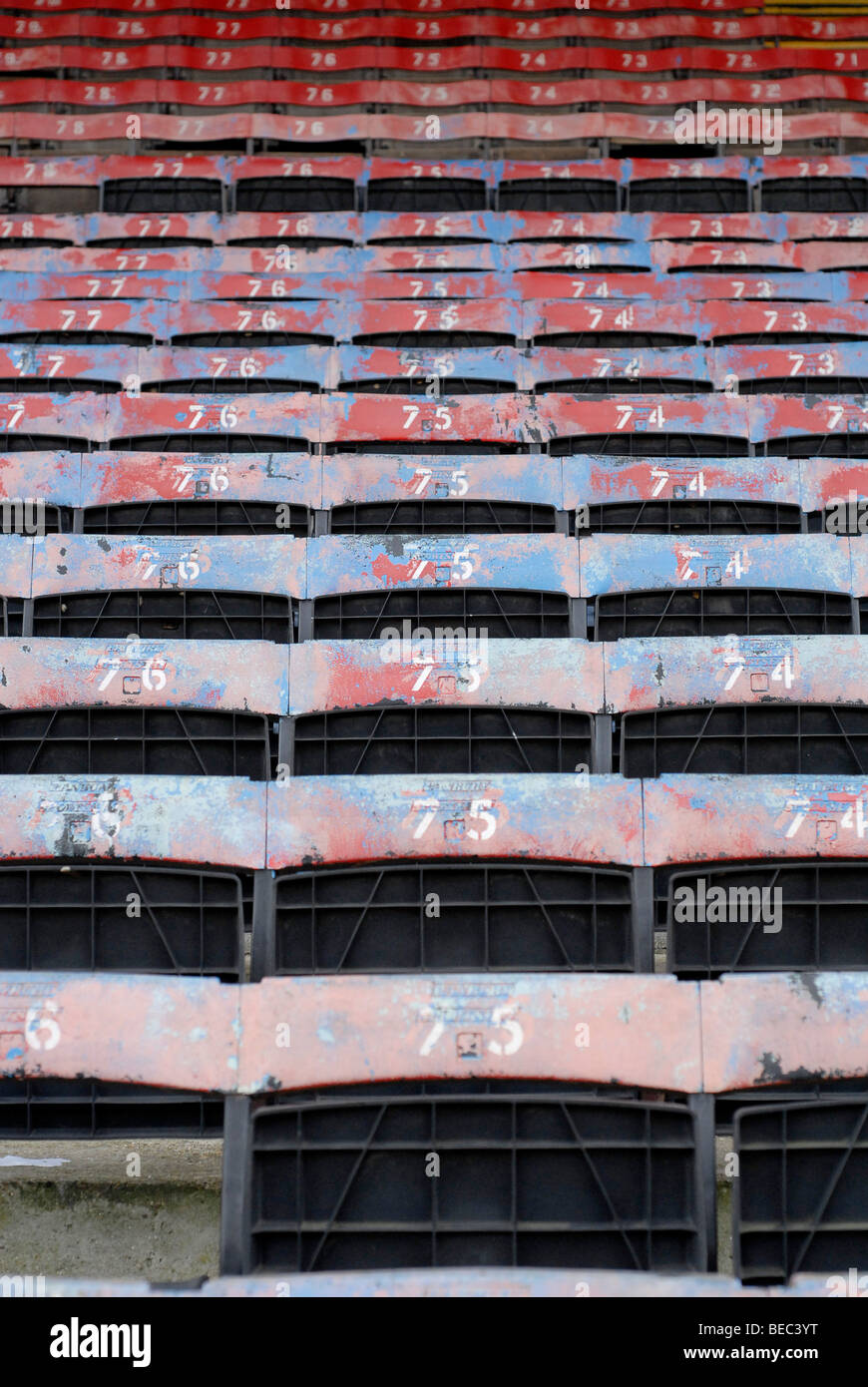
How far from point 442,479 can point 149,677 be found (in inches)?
32.1

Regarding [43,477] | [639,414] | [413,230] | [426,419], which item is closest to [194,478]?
[43,477]

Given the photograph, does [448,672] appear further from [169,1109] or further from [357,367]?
[357,367]

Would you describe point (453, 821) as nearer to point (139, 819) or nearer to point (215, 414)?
point (139, 819)

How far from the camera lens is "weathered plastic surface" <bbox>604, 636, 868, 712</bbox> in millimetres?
1749

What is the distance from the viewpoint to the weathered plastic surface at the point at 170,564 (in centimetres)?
205

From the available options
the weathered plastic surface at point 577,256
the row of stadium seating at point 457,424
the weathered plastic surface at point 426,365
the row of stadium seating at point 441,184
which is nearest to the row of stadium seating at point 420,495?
the row of stadium seating at point 457,424

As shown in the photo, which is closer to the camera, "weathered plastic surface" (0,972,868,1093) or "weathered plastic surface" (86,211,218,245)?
"weathered plastic surface" (0,972,868,1093)

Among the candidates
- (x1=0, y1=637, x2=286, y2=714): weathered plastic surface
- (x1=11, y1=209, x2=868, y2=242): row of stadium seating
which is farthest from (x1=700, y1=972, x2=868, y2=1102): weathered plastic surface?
(x1=11, y1=209, x2=868, y2=242): row of stadium seating

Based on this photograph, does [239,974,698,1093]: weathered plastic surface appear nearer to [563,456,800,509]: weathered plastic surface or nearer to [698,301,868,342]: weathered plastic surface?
[563,456,800,509]: weathered plastic surface

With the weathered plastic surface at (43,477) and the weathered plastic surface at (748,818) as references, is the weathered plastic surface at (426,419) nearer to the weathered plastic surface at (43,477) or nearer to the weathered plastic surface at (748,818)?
the weathered plastic surface at (43,477)

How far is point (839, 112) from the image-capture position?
4590 millimetres

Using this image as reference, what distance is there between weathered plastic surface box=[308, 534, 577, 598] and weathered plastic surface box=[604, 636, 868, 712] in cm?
30

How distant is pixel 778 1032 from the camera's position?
1.19 metres
